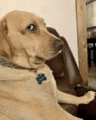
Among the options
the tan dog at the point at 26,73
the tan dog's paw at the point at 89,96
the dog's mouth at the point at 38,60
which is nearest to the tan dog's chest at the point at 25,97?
the tan dog at the point at 26,73

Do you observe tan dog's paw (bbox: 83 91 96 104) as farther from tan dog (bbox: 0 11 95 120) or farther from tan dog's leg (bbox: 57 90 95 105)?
tan dog (bbox: 0 11 95 120)

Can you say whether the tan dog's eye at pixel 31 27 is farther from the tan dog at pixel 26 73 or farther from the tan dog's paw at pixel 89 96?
the tan dog's paw at pixel 89 96

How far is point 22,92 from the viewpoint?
75cm

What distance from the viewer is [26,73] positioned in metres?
0.84

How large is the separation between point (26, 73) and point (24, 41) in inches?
8.4

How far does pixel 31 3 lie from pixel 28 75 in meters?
0.98

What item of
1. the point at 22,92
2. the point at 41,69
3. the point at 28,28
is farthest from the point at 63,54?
the point at 22,92

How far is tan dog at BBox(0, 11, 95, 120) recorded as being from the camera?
737 millimetres

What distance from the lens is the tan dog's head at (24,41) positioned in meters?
0.79

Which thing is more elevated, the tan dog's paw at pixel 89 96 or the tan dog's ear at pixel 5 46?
the tan dog's ear at pixel 5 46

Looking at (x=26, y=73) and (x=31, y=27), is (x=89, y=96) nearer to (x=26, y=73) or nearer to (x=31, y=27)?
(x=26, y=73)

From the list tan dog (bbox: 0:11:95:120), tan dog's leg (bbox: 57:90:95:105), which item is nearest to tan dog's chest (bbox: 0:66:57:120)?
tan dog (bbox: 0:11:95:120)

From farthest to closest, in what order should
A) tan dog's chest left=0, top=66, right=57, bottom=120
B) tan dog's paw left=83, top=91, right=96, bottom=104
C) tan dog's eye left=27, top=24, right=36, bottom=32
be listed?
tan dog's paw left=83, top=91, right=96, bottom=104, tan dog's eye left=27, top=24, right=36, bottom=32, tan dog's chest left=0, top=66, right=57, bottom=120

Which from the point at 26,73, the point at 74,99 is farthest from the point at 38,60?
the point at 74,99
